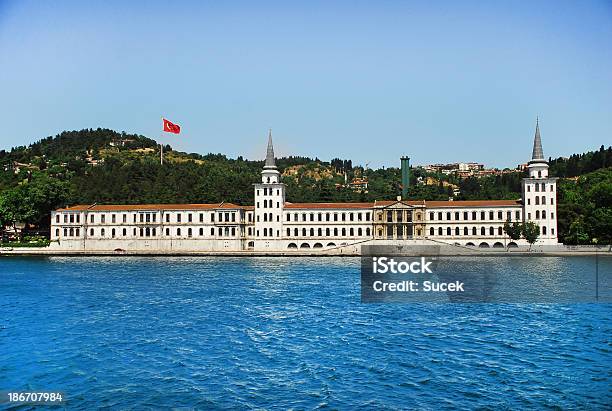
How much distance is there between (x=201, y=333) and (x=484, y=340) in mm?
11063

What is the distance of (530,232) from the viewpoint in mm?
66625

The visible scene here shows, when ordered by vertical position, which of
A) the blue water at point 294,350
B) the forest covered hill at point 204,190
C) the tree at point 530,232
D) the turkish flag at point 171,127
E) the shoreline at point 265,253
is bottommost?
the blue water at point 294,350

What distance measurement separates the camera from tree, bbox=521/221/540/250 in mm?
66562

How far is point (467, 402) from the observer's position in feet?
53.0

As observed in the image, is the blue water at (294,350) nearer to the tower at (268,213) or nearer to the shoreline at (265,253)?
the shoreline at (265,253)

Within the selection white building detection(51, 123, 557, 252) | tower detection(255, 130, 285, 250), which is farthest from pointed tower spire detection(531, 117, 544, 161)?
tower detection(255, 130, 285, 250)

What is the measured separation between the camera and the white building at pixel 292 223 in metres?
71.4

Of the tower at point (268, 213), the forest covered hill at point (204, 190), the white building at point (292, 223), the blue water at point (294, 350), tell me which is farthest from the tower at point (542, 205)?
the blue water at point (294, 350)

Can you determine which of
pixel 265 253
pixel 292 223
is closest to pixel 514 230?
pixel 292 223

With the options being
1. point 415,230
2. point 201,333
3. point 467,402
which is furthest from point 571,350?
point 415,230

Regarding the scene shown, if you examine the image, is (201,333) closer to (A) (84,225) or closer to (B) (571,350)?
(B) (571,350)

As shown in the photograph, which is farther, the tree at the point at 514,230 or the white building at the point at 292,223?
the white building at the point at 292,223

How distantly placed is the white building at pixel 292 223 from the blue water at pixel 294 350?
35554 millimetres

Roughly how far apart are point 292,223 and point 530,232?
89.2ft
